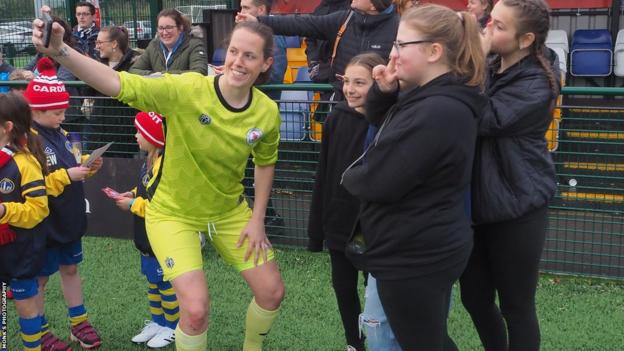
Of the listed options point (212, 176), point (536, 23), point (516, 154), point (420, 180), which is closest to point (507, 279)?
point (516, 154)

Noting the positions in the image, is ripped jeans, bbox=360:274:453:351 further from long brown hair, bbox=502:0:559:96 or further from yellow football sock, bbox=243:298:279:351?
long brown hair, bbox=502:0:559:96

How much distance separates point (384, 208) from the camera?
2877mm

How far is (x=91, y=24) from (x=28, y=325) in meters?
5.58

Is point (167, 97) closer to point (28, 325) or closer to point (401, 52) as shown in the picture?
point (401, 52)

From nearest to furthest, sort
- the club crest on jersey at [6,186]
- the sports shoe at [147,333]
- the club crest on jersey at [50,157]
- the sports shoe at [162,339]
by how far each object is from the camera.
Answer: the club crest on jersey at [6,186] → the club crest on jersey at [50,157] → the sports shoe at [162,339] → the sports shoe at [147,333]

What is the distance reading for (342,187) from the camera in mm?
3799

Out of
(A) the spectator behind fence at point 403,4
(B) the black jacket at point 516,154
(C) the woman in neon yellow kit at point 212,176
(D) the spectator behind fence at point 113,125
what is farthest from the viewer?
(D) the spectator behind fence at point 113,125

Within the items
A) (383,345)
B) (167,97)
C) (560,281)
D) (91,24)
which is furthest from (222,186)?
(91,24)

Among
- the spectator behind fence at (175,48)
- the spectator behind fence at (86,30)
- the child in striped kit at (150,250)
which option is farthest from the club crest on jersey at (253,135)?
the spectator behind fence at (86,30)

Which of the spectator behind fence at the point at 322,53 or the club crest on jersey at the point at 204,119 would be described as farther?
the spectator behind fence at the point at 322,53

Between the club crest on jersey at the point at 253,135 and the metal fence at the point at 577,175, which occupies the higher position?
the club crest on jersey at the point at 253,135

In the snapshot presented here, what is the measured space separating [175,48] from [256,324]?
3644 millimetres

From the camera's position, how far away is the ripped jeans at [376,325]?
10.5 feet

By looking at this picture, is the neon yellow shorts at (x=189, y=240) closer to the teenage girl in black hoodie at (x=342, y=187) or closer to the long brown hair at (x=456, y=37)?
the teenage girl in black hoodie at (x=342, y=187)
